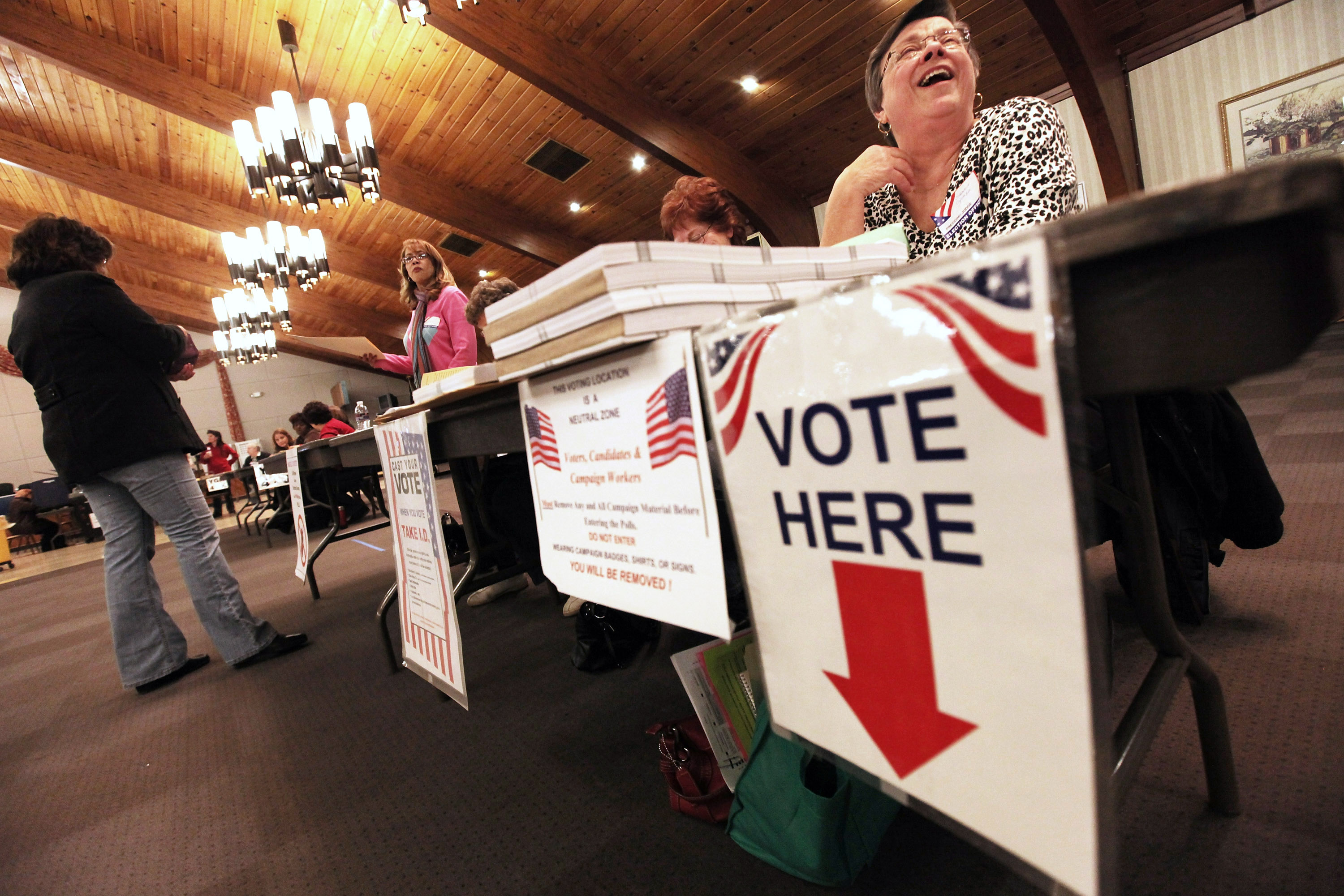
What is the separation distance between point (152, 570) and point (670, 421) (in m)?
2.14

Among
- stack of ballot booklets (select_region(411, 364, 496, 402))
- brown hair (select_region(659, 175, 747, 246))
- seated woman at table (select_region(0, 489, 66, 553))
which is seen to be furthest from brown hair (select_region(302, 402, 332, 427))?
seated woman at table (select_region(0, 489, 66, 553))

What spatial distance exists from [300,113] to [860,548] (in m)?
4.37

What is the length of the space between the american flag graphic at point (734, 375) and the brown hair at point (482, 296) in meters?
1.84

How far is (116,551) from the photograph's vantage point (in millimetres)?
1862

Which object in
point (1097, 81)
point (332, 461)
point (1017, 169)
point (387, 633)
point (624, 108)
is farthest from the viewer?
point (624, 108)

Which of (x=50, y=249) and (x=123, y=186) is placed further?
(x=123, y=186)

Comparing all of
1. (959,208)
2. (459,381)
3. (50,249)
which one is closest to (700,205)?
(959,208)

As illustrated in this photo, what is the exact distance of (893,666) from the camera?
1.28ft

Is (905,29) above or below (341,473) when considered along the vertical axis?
above

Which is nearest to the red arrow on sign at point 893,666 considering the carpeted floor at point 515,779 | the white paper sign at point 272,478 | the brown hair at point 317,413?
the carpeted floor at point 515,779

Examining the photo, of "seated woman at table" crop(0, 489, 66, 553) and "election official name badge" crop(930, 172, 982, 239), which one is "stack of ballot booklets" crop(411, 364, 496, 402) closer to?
"election official name badge" crop(930, 172, 982, 239)

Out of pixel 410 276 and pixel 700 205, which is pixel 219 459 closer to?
pixel 410 276

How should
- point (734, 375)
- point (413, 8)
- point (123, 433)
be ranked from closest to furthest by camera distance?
point (734, 375) < point (123, 433) < point (413, 8)

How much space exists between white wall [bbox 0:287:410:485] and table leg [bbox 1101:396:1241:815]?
11866 millimetres
